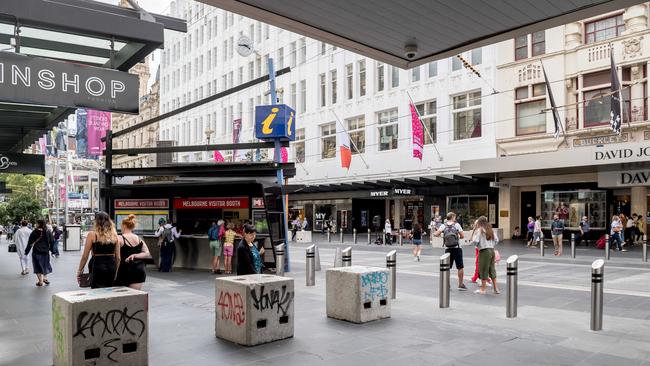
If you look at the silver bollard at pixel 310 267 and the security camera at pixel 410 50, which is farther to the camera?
the silver bollard at pixel 310 267

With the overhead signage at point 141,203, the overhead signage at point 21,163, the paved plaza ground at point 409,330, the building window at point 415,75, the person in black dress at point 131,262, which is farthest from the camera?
the building window at point 415,75

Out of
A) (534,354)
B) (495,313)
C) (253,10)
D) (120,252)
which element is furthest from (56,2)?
(495,313)

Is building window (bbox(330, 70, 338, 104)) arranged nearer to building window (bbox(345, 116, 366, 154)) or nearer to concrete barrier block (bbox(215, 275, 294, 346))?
building window (bbox(345, 116, 366, 154))

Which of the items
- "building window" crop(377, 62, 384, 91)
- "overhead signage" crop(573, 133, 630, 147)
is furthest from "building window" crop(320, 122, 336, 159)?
"overhead signage" crop(573, 133, 630, 147)

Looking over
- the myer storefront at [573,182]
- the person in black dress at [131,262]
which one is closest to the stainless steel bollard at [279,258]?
the person in black dress at [131,262]

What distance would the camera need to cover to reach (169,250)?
1636cm

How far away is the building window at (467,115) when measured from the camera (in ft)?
107

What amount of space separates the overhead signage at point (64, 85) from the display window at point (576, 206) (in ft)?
86.0

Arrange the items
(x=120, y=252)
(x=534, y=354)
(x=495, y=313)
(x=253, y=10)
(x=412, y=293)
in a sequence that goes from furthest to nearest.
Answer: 1. (x=412, y=293)
2. (x=495, y=313)
3. (x=120, y=252)
4. (x=534, y=354)
5. (x=253, y=10)

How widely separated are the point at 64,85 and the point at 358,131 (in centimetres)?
3456

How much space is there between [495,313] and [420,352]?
3.25m

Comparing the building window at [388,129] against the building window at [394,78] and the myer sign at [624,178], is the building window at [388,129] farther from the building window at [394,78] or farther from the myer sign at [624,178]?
the myer sign at [624,178]

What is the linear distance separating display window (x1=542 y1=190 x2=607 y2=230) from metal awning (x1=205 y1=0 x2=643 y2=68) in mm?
23886

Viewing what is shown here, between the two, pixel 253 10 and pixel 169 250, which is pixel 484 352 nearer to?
pixel 253 10
